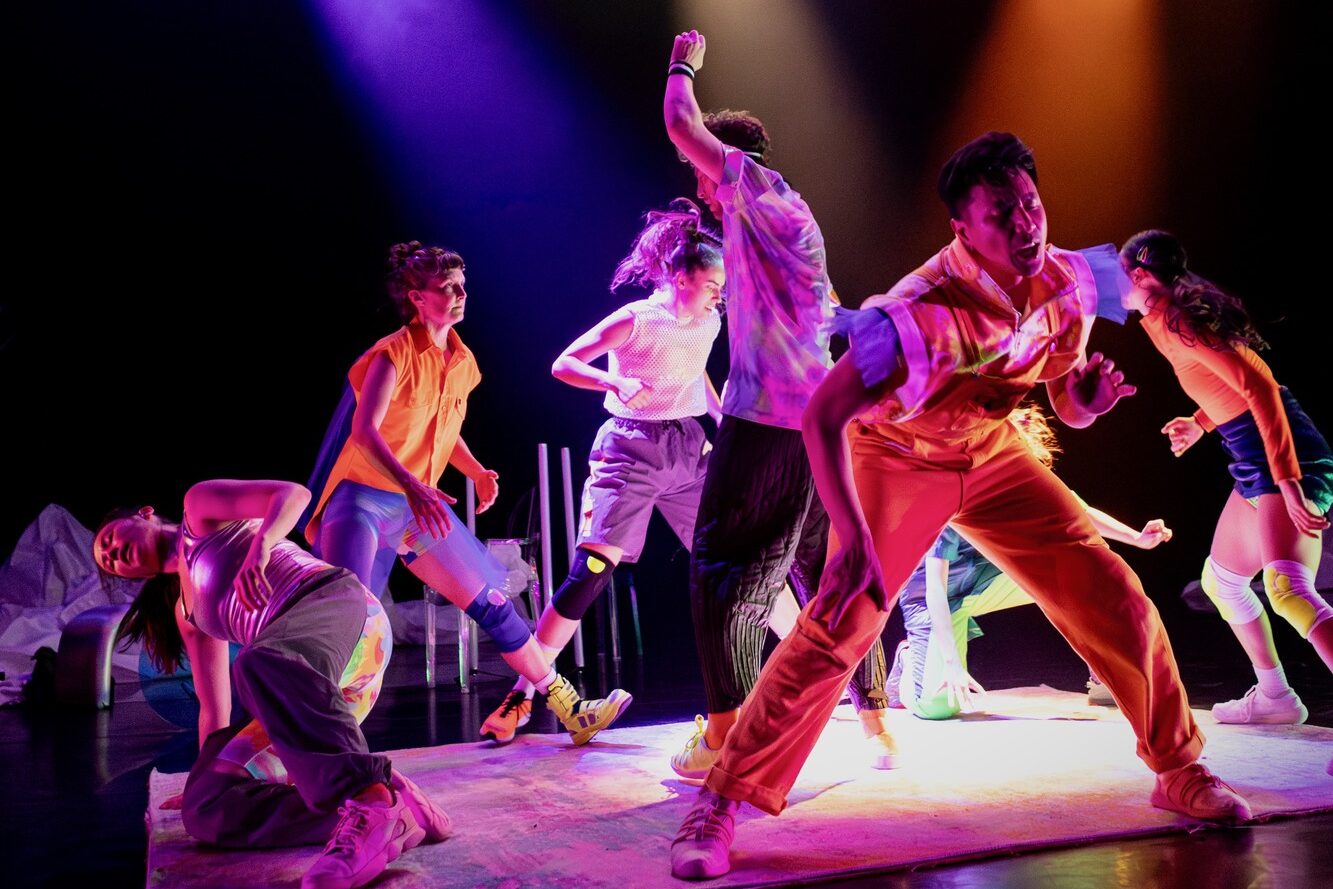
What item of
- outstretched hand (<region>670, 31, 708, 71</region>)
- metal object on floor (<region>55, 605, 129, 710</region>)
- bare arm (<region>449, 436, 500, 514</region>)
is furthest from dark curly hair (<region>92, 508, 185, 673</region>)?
metal object on floor (<region>55, 605, 129, 710</region>)

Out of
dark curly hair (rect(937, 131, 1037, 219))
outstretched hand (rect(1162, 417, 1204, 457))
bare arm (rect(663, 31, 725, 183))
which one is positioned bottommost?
outstretched hand (rect(1162, 417, 1204, 457))

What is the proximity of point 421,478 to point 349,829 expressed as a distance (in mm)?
1596

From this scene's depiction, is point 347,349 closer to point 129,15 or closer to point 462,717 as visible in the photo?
point 129,15

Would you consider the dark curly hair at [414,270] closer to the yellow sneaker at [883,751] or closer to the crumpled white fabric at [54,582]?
the yellow sneaker at [883,751]

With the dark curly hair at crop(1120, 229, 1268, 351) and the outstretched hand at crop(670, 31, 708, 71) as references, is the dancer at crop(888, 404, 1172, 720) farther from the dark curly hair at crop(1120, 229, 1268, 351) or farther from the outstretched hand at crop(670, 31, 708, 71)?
the outstretched hand at crop(670, 31, 708, 71)

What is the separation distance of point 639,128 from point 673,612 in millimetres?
3503

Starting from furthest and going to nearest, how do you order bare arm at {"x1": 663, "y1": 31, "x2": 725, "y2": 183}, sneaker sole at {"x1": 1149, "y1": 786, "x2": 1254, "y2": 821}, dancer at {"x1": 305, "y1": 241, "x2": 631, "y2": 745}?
dancer at {"x1": 305, "y1": 241, "x2": 631, "y2": 745}, bare arm at {"x1": 663, "y1": 31, "x2": 725, "y2": 183}, sneaker sole at {"x1": 1149, "y1": 786, "x2": 1254, "y2": 821}

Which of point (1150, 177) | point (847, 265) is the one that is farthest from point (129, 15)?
point (1150, 177)

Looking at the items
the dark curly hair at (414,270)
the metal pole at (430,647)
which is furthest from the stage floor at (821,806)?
the metal pole at (430,647)

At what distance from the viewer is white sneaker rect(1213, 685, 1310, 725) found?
3.11m

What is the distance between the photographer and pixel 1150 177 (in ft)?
23.9

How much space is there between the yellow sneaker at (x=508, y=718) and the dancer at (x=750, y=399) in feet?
3.47

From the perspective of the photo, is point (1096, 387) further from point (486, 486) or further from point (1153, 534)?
point (486, 486)

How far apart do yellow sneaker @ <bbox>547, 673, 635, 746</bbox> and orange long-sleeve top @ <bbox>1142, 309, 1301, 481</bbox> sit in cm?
200
